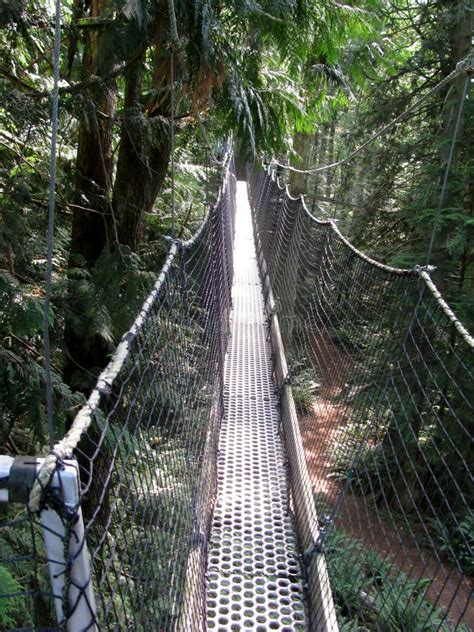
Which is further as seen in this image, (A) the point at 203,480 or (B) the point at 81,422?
(A) the point at 203,480

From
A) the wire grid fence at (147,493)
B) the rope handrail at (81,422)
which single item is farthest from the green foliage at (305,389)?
the rope handrail at (81,422)

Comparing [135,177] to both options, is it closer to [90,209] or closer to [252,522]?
[90,209]

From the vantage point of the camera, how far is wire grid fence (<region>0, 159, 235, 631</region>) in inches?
25.8

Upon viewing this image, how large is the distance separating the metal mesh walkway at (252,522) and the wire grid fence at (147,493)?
Result: 0.09 meters

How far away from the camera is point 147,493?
1347 mm

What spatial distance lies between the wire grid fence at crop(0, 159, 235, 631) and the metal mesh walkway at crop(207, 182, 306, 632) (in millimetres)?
90

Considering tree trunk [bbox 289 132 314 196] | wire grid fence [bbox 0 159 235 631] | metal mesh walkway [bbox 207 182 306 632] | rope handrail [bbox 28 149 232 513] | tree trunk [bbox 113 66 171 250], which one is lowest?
metal mesh walkway [bbox 207 182 306 632]

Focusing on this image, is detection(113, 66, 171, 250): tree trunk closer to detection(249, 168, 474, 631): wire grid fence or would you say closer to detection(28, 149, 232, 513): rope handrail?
Result: detection(249, 168, 474, 631): wire grid fence

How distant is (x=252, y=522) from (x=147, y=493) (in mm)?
724

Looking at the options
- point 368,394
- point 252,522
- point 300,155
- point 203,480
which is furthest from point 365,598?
point 300,155

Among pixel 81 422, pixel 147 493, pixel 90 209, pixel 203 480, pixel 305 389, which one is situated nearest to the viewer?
pixel 81 422

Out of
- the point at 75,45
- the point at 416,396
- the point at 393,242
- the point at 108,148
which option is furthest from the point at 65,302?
the point at 393,242

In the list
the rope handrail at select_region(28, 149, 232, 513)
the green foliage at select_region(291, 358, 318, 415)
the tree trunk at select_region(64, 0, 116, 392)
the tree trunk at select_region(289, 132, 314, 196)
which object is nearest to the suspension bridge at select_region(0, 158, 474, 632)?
the rope handrail at select_region(28, 149, 232, 513)

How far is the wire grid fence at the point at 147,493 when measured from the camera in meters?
0.65
